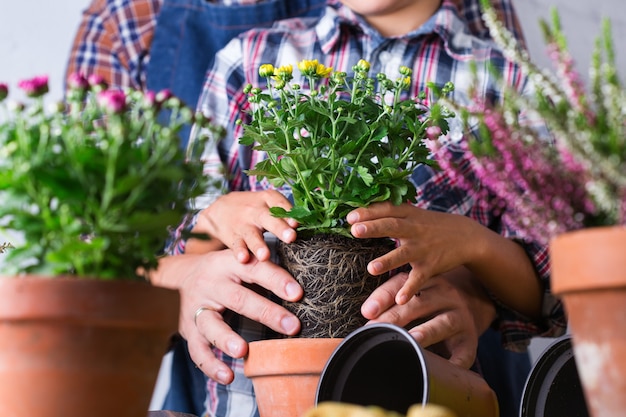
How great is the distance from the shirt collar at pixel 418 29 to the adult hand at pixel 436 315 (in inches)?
21.6

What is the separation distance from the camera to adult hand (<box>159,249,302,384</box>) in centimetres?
106

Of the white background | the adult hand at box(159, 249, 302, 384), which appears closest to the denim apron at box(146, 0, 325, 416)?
the white background

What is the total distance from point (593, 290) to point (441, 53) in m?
1.12

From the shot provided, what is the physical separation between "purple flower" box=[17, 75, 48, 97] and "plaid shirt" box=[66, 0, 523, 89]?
1396 mm

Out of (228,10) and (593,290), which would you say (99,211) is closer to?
(593,290)

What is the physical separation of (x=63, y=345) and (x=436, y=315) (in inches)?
25.4

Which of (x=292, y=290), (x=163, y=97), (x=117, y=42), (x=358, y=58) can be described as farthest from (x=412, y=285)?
(x=117, y=42)

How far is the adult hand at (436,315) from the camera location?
3.43 feet

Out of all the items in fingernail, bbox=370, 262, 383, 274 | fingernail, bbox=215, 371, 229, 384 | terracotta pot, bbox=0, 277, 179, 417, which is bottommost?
fingernail, bbox=215, 371, 229, 384

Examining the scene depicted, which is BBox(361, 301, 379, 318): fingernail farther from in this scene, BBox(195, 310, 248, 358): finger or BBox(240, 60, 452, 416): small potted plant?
BBox(195, 310, 248, 358): finger

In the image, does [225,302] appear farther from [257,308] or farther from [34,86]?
[34,86]

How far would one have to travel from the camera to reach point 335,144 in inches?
40.6

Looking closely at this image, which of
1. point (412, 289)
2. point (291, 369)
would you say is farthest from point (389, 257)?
point (291, 369)

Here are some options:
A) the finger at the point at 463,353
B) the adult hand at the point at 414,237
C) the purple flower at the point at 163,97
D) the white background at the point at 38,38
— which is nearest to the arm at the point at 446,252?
the adult hand at the point at 414,237
